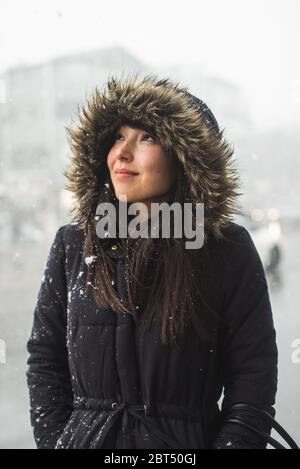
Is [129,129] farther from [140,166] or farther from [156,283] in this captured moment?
[156,283]

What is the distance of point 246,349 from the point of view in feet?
4.99

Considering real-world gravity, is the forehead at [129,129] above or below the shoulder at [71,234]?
above

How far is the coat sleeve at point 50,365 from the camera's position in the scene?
1.61 metres

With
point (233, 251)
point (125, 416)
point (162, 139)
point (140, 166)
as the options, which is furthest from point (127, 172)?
point (125, 416)

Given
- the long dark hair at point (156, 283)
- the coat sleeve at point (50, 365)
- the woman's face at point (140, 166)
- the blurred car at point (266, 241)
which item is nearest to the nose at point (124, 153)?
the woman's face at point (140, 166)

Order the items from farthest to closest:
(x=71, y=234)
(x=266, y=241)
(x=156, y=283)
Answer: (x=266, y=241) → (x=71, y=234) → (x=156, y=283)

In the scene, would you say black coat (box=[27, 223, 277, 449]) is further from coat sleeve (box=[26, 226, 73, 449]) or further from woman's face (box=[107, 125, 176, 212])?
woman's face (box=[107, 125, 176, 212])

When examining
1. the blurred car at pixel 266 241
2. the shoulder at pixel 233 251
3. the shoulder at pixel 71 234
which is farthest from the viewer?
the blurred car at pixel 266 241

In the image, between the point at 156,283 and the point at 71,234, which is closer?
the point at 156,283

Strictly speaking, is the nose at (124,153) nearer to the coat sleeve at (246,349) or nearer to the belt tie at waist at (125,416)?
the coat sleeve at (246,349)

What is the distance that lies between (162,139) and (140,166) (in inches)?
4.1

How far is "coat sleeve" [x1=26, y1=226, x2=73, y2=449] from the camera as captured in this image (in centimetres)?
161

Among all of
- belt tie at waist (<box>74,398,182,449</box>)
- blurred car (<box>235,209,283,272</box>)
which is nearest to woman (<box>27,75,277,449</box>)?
belt tie at waist (<box>74,398,182,449</box>)
